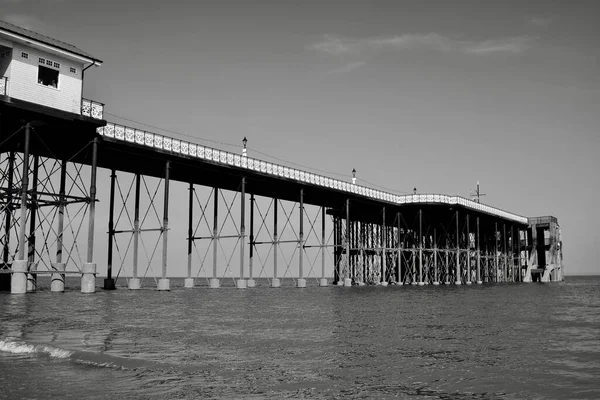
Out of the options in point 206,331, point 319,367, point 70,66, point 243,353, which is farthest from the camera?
point 70,66

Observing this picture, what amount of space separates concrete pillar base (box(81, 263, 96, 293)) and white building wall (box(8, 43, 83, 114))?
10.4m

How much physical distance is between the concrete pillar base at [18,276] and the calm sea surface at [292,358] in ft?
35.9

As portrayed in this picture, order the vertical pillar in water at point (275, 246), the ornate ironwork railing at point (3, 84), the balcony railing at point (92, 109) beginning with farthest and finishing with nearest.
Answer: the vertical pillar in water at point (275, 246) → the balcony railing at point (92, 109) → the ornate ironwork railing at point (3, 84)

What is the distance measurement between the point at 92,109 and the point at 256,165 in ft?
64.4

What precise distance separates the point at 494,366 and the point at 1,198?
127 feet

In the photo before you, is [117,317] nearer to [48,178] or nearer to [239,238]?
[48,178]

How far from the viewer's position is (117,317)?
982 inches

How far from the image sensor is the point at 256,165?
5825cm

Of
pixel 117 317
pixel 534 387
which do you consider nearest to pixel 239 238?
pixel 117 317

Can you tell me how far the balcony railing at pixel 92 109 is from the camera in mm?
41312

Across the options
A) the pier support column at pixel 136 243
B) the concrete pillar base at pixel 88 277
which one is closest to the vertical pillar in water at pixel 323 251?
the pier support column at pixel 136 243

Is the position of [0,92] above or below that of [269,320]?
above

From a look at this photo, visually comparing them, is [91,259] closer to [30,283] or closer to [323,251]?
[30,283]

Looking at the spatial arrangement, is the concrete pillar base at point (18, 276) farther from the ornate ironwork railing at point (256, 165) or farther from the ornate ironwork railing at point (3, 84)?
the ornate ironwork railing at point (256, 165)
